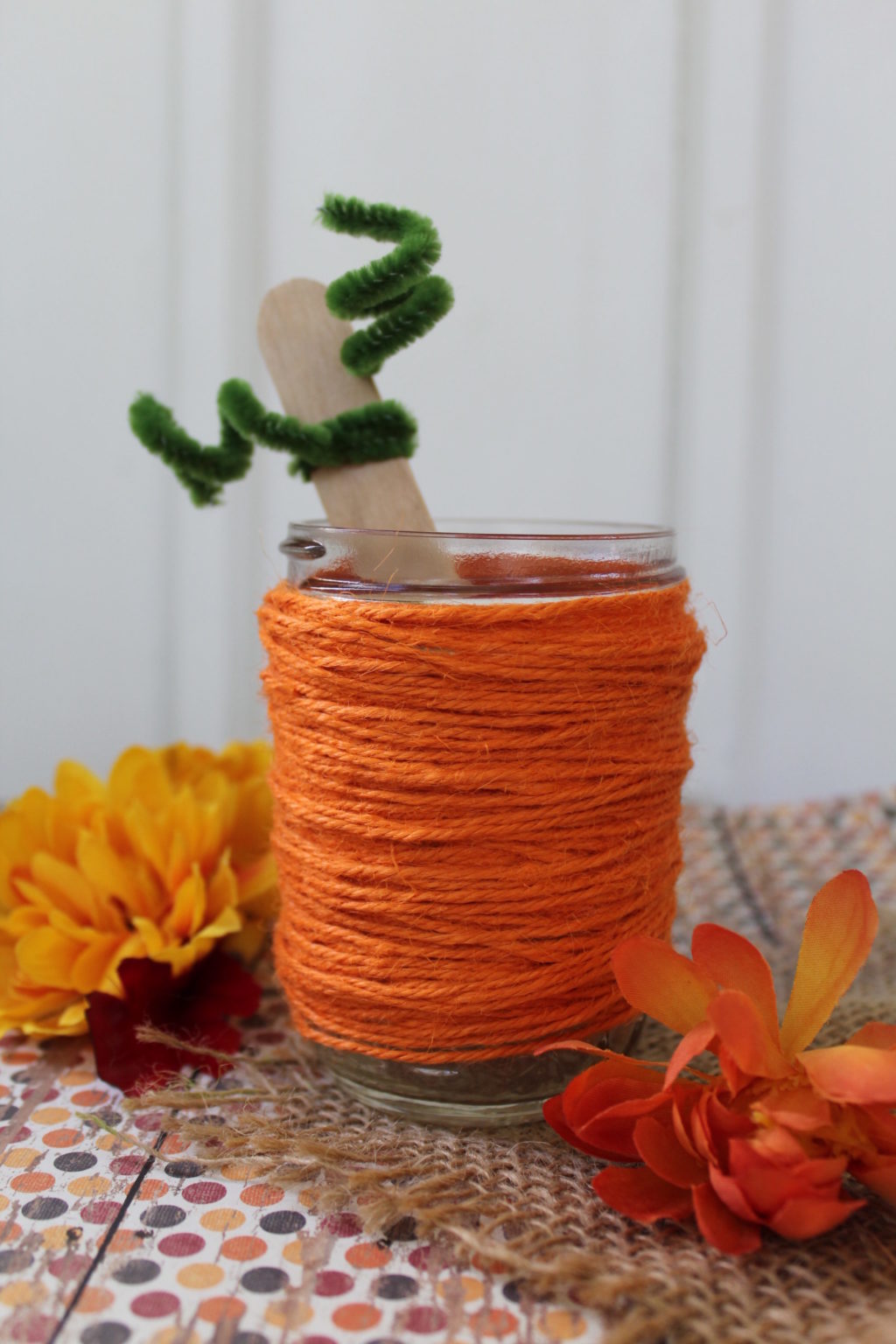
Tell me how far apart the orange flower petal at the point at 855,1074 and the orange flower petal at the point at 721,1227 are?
53mm

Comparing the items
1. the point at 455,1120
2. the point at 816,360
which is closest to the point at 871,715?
the point at 816,360

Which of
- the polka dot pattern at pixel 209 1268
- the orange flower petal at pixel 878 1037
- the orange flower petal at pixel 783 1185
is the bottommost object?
the polka dot pattern at pixel 209 1268

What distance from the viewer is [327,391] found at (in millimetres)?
554

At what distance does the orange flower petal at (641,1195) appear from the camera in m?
0.42

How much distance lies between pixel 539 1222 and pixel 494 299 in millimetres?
759

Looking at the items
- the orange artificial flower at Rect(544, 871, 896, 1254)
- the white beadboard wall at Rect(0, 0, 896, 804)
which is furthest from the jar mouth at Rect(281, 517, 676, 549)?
the white beadboard wall at Rect(0, 0, 896, 804)

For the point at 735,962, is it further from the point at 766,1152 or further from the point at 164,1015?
the point at 164,1015

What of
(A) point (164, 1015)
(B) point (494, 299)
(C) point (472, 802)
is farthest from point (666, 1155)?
(B) point (494, 299)

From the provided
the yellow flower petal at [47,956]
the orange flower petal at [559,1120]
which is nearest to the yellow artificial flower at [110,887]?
the yellow flower petal at [47,956]

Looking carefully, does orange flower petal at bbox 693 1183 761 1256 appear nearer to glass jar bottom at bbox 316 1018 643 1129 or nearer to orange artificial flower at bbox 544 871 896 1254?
orange artificial flower at bbox 544 871 896 1254

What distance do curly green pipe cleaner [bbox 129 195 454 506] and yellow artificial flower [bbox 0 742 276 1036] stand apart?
0.61ft

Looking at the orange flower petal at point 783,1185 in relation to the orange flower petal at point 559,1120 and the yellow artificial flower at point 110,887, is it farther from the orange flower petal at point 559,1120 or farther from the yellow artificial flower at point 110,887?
the yellow artificial flower at point 110,887

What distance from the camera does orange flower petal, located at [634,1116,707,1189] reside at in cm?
42

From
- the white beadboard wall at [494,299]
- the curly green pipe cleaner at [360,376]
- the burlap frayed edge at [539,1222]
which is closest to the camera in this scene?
the burlap frayed edge at [539,1222]
